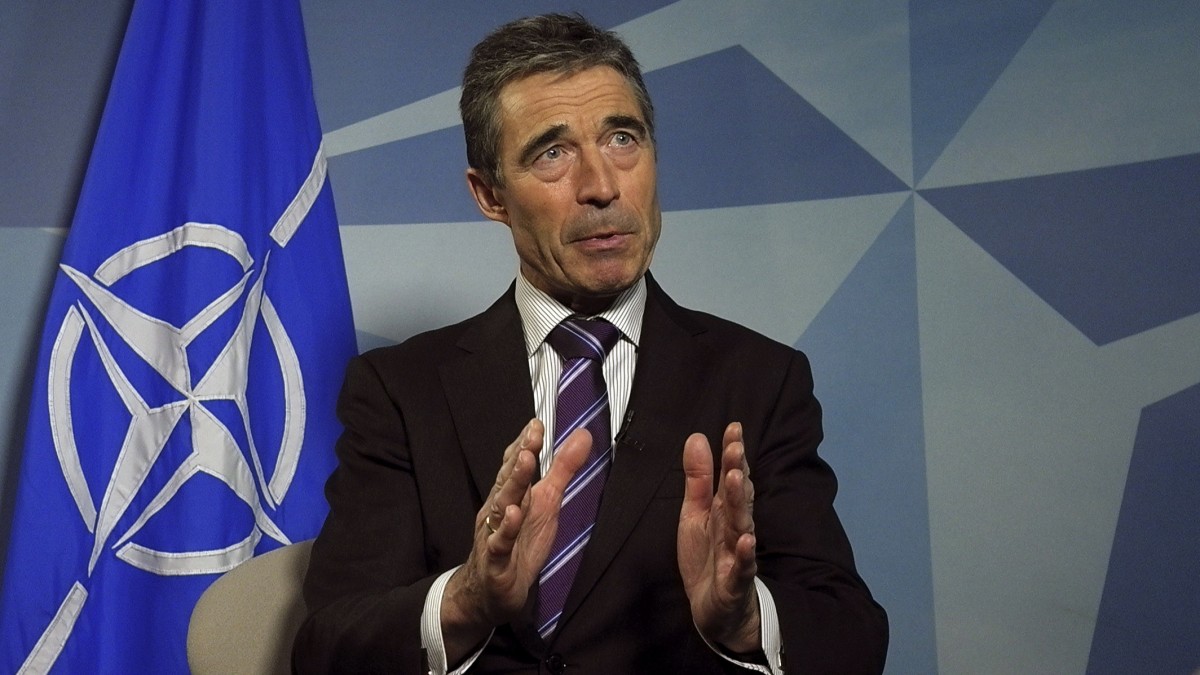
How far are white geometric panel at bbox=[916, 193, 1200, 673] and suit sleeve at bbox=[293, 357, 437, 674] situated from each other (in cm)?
166

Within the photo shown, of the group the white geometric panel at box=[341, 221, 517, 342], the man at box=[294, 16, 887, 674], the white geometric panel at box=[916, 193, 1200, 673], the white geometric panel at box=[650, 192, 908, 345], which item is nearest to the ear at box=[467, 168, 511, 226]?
the man at box=[294, 16, 887, 674]

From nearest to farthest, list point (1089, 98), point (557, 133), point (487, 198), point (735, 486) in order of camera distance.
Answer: point (735, 486) < point (557, 133) < point (487, 198) < point (1089, 98)

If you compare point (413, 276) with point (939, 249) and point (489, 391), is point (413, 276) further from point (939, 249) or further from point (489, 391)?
point (939, 249)

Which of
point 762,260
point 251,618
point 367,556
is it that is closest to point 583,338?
point 367,556

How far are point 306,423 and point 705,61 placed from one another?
145 cm

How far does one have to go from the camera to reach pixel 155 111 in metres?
2.81

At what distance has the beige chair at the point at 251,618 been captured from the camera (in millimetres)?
2166

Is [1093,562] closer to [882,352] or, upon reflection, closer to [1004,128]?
[882,352]

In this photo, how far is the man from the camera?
1.89 meters

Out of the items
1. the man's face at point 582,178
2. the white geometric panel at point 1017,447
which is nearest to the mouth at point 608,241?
the man's face at point 582,178

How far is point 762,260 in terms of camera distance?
3371 mm

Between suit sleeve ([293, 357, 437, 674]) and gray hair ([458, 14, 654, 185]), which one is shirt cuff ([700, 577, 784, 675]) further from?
gray hair ([458, 14, 654, 185])

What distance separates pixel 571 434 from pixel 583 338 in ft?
0.95

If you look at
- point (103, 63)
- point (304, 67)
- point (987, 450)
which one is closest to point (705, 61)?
point (304, 67)
